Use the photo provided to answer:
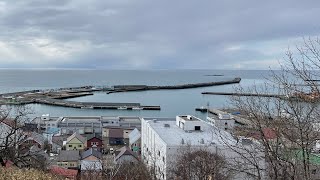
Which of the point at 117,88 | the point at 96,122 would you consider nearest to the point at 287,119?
the point at 96,122

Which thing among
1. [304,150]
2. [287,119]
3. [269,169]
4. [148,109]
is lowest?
[148,109]

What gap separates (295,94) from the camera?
8.79 ft

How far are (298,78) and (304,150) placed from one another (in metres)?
0.48

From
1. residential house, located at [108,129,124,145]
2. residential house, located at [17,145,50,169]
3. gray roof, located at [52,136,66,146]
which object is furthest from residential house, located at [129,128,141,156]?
residential house, located at [17,145,50,169]

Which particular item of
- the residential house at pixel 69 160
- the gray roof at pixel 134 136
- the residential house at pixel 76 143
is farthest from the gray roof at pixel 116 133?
the residential house at pixel 69 160

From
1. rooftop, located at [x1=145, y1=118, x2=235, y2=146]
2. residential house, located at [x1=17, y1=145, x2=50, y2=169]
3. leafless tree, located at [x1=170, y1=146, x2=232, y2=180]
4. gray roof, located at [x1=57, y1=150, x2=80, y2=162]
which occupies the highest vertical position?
residential house, located at [x1=17, y1=145, x2=50, y2=169]

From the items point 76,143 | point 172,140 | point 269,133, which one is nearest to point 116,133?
point 76,143

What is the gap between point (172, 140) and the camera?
32.9ft

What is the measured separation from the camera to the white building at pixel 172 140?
355 inches

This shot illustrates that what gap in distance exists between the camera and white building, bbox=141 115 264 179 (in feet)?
29.6

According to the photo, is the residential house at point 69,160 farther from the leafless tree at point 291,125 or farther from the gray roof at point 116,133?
the leafless tree at point 291,125

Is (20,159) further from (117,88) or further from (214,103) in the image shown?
(117,88)

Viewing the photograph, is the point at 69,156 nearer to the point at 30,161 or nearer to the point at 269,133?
the point at 30,161

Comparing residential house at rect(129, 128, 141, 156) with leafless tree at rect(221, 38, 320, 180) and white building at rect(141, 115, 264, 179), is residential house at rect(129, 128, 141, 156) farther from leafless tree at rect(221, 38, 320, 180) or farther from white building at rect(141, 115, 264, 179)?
leafless tree at rect(221, 38, 320, 180)
